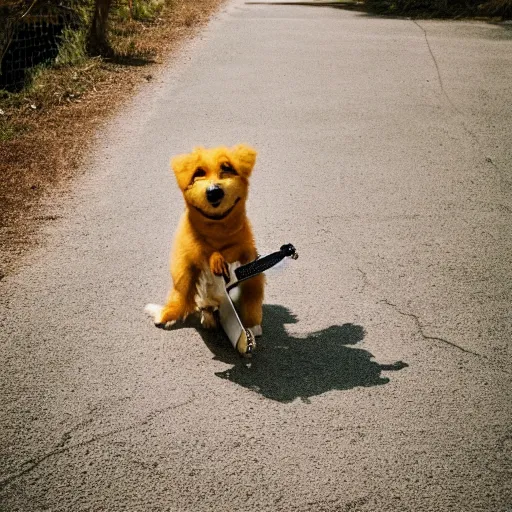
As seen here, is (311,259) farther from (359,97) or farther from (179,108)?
(359,97)

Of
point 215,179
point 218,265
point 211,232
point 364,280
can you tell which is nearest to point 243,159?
point 215,179

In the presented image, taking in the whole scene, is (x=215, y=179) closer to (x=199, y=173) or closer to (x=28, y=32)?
(x=199, y=173)

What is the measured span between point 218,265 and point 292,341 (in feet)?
2.51

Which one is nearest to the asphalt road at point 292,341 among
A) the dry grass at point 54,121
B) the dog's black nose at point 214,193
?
the dry grass at point 54,121

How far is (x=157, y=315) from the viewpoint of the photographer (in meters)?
3.58

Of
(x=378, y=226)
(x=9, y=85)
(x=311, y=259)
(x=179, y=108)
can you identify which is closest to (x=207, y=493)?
(x=311, y=259)

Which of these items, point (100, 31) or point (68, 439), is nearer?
point (68, 439)

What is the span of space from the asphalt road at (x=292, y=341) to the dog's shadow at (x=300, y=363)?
0.5 inches

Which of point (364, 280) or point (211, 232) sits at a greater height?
point (211, 232)

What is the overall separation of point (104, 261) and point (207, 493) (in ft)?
7.40

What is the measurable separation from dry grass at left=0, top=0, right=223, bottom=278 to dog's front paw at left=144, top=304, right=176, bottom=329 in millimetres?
1222

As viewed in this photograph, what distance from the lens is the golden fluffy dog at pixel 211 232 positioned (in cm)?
299

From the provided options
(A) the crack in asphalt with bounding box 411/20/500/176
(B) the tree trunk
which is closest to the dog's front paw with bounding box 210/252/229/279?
(A) the crack in asphalt with bounding box 411/20/500/176

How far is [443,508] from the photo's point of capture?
2.47 m
